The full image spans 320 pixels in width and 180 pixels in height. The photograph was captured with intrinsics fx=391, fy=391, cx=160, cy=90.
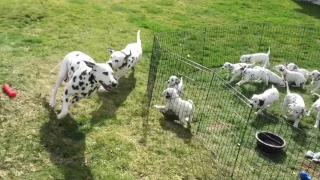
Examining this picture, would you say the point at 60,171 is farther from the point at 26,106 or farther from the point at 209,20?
the point at 209,20

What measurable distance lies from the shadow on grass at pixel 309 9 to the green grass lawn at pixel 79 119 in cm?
635

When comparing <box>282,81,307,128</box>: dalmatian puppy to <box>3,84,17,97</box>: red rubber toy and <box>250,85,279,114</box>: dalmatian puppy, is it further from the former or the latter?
<box>3,84,17,97</box>: red rubber toy

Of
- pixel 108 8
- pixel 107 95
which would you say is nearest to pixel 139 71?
pixel 107 95

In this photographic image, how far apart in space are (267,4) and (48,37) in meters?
9.72

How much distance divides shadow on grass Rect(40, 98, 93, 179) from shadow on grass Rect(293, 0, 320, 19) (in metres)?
12.0

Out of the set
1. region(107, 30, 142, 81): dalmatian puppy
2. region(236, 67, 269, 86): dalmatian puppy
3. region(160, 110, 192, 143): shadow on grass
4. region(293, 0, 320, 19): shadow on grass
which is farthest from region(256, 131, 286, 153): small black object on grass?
region(293, 0, 320, 19): shadow on grass

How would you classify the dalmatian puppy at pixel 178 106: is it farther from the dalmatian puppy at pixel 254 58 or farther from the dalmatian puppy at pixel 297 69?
the dalmatian puppy at pixel 297 69

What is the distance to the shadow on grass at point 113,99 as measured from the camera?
644cm

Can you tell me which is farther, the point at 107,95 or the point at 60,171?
the point at 107,95

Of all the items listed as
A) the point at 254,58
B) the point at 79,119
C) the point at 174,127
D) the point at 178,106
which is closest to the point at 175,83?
the point at 178,106

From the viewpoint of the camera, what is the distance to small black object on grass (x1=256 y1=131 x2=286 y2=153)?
5.93 m

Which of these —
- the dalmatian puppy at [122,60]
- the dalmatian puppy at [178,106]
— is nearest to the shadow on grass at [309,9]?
the dalmatian puppy at [122,60]

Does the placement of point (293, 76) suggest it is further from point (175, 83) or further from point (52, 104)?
point (52, 104)

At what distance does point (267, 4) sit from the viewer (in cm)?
1576
